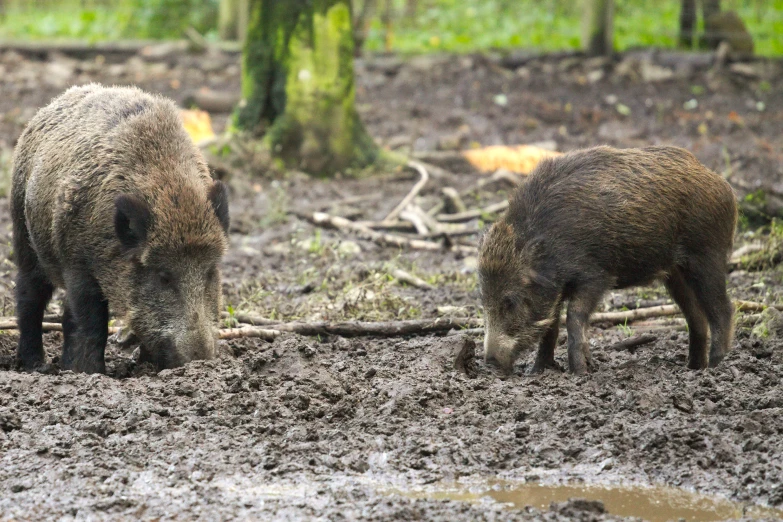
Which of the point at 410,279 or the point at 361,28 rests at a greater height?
the point at 361,28

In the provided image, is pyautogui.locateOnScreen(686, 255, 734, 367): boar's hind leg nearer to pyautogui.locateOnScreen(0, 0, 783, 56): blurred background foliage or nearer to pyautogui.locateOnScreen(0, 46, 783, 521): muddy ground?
pyautogui.locateOnScreen(0, 46, 783, 521): muddy ground

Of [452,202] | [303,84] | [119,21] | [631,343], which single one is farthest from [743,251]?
[119,21]

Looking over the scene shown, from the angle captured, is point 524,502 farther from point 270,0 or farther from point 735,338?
point 270,0

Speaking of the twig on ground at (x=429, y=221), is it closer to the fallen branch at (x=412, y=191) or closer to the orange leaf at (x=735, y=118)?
the fallen branch at (x=412, y=191)

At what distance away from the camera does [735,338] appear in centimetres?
657

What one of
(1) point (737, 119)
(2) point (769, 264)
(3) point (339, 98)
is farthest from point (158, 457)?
(1) point (737, 119)

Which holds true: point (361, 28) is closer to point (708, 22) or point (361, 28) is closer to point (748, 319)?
point (708, 22)

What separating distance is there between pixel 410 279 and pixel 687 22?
34.2ft

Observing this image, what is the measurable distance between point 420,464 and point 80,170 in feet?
9.14

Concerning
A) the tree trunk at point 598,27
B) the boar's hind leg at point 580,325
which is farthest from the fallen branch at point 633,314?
the tree trunk at point 598,27

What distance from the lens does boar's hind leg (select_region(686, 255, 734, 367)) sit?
6.04 meters

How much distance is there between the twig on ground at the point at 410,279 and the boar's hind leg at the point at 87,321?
9.50ft

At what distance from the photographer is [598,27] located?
16031mm

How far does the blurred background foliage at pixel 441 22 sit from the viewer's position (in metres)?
17.9
